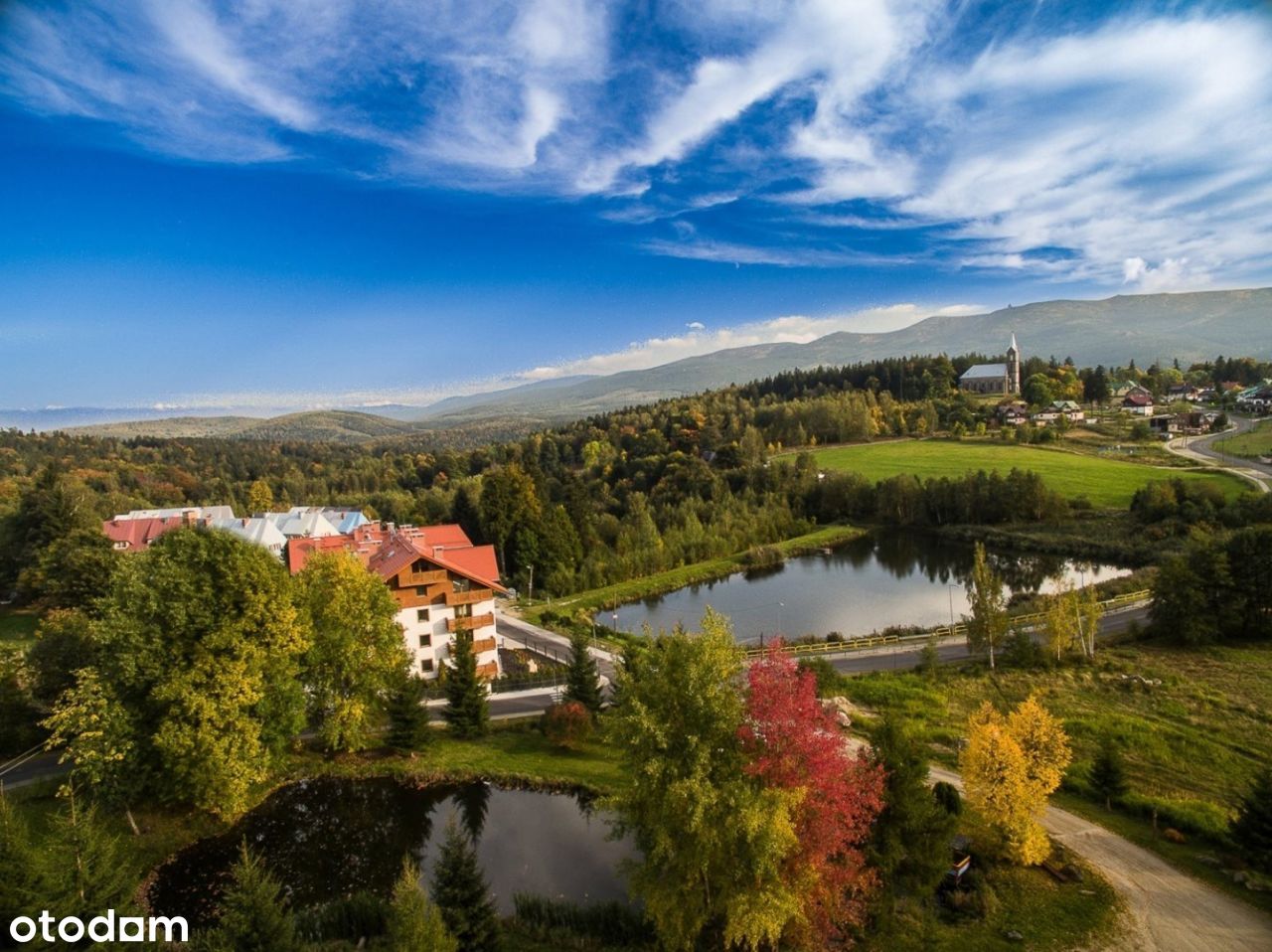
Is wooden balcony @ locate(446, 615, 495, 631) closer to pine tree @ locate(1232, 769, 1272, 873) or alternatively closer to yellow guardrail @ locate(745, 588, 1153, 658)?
yellow guardrail @ locate(745, 588, 1153, 658)

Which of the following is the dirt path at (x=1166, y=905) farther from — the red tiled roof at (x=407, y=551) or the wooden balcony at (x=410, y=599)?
the wooden balcony at (x=410, y=599)

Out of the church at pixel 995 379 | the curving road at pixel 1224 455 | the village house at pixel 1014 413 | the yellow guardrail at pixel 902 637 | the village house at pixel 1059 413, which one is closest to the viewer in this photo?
the yellow guardrail at pixel 902 637

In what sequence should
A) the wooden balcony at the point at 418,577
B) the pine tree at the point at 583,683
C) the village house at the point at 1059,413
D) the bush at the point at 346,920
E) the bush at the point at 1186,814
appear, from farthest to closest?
1. the village house at the point at 1059,413
2. the wooden balcony at the point at 418,577
3. the pine tree at the point at 583,683
4. the bush at the point at 1186,814
5. the bush at the point at 346,920

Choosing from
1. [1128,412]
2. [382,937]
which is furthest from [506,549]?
[1128,412]

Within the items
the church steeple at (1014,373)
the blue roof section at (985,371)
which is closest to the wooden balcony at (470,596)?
the blue roof section at (985,371)

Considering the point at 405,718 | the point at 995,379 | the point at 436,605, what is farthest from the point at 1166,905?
the point at 995,379

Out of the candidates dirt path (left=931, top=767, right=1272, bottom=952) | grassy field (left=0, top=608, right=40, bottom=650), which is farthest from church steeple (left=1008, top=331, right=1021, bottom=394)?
grassy field (left=0, top=608, right=40, bottom=650)
